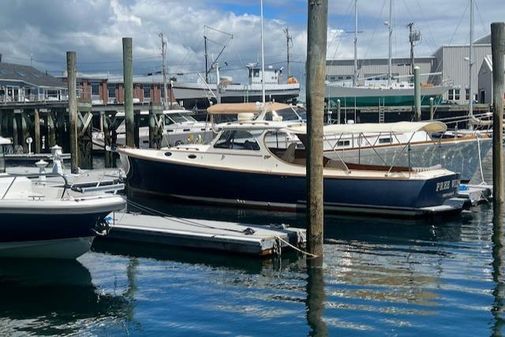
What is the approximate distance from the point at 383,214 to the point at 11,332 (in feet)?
34.5

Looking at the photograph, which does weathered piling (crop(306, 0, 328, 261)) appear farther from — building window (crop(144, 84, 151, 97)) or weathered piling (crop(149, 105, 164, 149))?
building window (crop(144, 84, 151, 97))

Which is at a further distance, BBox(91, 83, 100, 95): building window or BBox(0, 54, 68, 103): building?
BBox(91, 83, 100, 95): building window

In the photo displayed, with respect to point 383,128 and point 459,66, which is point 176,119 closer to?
point 383,128

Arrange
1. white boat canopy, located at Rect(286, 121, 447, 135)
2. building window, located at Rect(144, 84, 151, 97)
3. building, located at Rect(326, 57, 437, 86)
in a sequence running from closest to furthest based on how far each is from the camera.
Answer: white boat canopy, located at Rect(286, 121, 447, 135)
building window, located at Rect(144, 84, 151, 97)
building, located at Rect(326, 57, 437, 86)

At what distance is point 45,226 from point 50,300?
147 cm

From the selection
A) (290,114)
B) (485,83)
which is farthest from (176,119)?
(485,83)

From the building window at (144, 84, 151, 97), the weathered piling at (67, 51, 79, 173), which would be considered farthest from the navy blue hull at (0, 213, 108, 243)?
the building window at (144, 84, 151, 97)

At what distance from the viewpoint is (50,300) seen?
10.3m

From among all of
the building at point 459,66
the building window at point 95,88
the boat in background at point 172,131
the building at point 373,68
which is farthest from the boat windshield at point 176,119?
the building at point 459,66

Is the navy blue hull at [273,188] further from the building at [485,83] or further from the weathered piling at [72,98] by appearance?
the building at [485,83]

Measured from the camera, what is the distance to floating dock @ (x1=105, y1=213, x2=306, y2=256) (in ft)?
41.6

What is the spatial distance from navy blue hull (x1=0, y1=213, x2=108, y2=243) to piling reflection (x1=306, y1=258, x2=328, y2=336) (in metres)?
3.72

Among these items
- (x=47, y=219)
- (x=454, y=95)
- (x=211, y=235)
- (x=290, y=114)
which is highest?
(x=454, y=95)

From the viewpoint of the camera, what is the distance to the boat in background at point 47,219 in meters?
11.0
